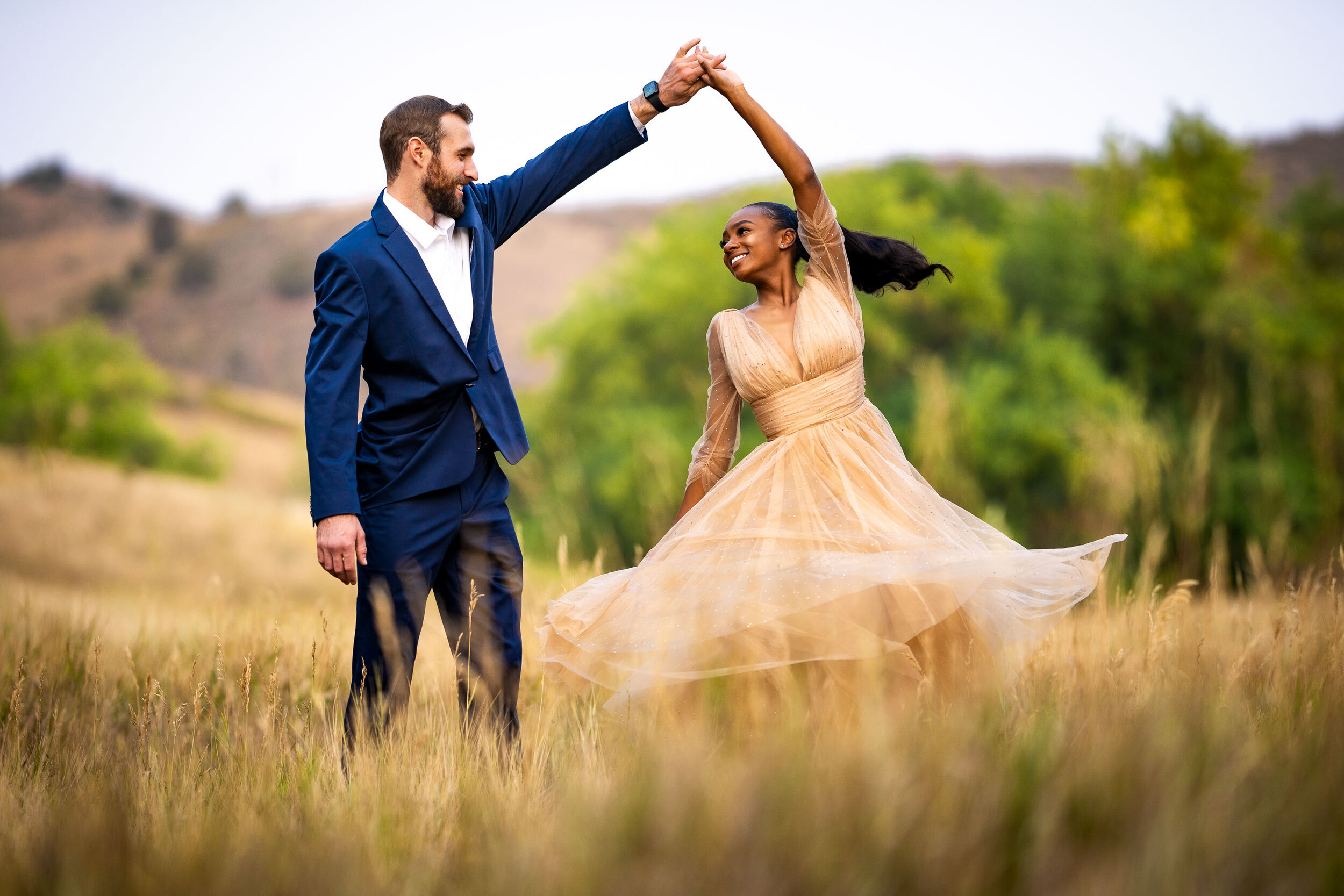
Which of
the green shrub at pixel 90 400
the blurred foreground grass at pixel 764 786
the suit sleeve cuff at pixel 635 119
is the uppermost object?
the green shrub at pixel 90 400

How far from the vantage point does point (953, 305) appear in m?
19.1

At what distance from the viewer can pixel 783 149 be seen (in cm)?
321

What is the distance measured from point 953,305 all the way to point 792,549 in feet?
55.4

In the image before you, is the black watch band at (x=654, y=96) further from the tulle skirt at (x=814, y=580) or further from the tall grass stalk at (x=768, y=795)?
the tall grass stalk at (x=768, y=795)

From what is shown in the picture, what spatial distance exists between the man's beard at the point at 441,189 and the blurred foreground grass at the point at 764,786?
1.54m

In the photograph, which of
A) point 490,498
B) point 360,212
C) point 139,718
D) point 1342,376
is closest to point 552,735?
point 490,498

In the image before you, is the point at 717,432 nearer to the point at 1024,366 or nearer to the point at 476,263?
the point at 476,263

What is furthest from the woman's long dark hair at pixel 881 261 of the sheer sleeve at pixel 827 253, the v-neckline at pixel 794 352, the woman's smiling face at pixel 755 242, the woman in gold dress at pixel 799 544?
the v-neckline at pixel 794 352

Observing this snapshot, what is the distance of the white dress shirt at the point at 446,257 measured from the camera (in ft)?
11.1

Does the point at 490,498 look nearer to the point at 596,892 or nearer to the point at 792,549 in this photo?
the point at 792,549

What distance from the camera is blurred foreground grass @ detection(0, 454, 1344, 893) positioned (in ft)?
5.53

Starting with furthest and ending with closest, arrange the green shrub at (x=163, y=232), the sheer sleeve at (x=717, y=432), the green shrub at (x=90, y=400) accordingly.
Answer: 1. the green shrub at (x=163, y=232)
2. the green shrub at (x=90, y=400)
3. the sheer sleeve at (x=717, y=432)

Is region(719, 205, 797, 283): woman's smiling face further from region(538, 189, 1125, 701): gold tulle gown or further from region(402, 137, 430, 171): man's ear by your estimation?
region(402, 137, 430, 171): man's ear

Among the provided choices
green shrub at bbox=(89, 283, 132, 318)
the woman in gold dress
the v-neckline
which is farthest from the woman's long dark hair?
green shrub at bbox=(89, 283, 132, 318)
